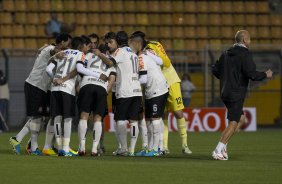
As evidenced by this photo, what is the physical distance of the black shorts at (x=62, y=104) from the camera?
→ 1722 cm

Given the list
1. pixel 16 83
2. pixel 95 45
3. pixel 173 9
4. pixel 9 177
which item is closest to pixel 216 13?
pixel 173 9

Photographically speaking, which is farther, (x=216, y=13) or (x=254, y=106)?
(x=216, y=13)

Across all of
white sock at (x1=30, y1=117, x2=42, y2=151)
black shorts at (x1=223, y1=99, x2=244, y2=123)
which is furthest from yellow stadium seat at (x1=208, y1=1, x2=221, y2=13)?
black shorts at (x1=223, y1=99, x2=244, y2=123)

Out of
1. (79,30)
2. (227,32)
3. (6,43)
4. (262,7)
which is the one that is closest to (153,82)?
(6,43)

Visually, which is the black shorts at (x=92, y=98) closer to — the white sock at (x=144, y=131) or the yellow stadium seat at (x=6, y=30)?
the white sock at (x=144, y=131)

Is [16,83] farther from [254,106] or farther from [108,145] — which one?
[108,145]

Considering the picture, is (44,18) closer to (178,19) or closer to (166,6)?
(166,6)

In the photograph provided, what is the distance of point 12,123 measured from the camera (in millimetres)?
31391

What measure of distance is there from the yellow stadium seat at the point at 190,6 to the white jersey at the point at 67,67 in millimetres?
19425

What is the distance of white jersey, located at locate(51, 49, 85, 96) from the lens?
17281 mm

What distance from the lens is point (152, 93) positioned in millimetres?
18062

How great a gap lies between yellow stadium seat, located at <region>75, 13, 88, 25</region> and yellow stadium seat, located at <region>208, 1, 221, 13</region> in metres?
4.66

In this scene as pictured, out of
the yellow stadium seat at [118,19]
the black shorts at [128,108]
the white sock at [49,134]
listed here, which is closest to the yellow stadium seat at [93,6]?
the yellow stadium seat at [118,19]

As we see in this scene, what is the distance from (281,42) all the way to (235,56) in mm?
20313
